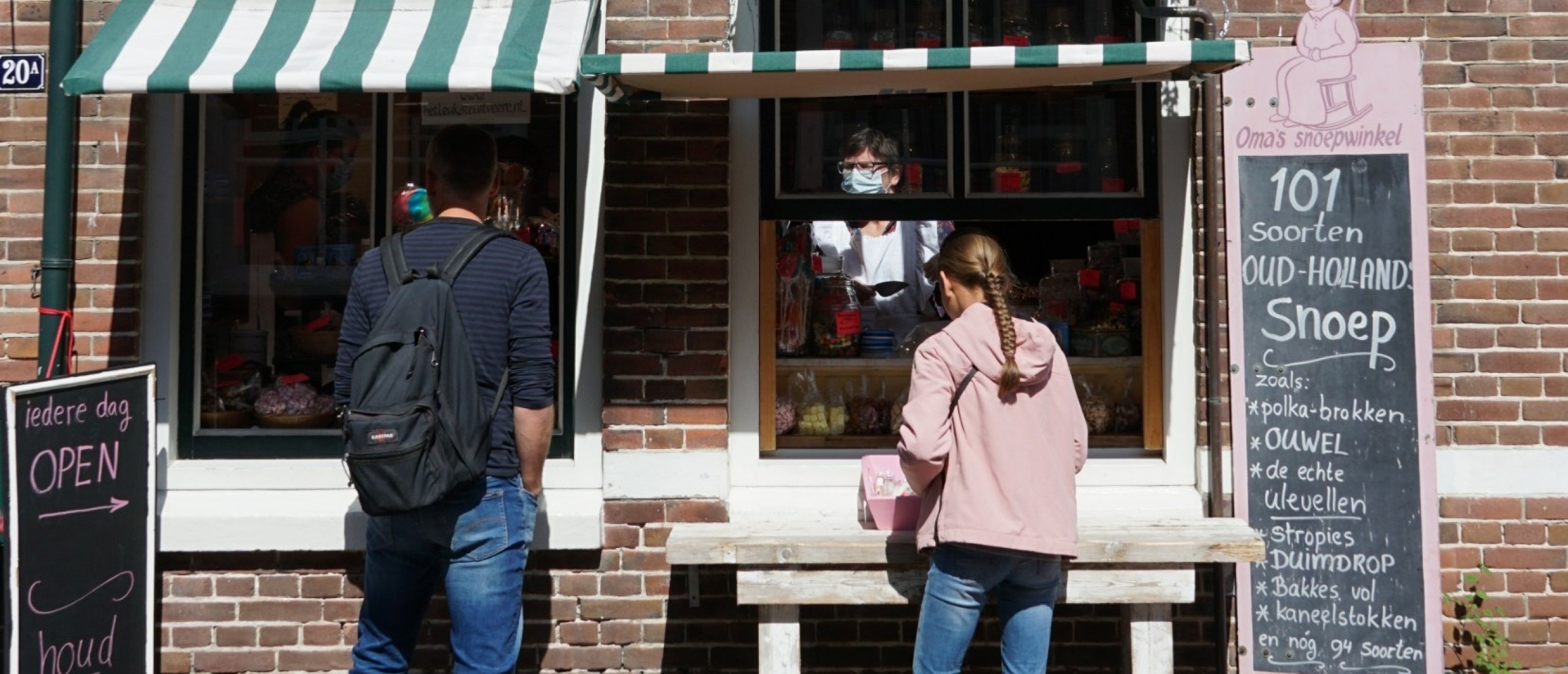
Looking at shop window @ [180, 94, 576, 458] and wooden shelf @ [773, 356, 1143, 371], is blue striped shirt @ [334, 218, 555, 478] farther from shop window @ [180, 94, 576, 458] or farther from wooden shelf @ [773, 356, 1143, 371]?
wooden shelf @ [773, 356, 1143, 371]

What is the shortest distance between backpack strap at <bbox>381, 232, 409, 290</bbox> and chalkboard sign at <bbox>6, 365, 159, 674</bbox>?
50.0 inches

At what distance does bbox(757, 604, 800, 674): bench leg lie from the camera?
4137 mm

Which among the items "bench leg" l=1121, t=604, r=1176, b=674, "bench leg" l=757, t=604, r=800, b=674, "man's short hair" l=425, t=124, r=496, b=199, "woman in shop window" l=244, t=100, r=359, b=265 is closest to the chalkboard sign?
"woman in shop window" l=244, t=100, r=359, b=265

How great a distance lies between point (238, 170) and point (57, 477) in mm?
1382

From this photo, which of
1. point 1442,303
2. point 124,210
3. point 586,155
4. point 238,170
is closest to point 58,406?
point 124,210

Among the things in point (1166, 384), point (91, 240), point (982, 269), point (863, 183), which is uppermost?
point (863, 183)

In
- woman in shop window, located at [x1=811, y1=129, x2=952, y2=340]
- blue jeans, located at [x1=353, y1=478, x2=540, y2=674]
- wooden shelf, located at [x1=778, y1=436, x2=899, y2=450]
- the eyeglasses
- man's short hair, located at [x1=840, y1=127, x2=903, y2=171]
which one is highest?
man's short hair, located at [x1=840, y1=127, x2=903, y2=171]

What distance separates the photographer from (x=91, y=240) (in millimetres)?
4594

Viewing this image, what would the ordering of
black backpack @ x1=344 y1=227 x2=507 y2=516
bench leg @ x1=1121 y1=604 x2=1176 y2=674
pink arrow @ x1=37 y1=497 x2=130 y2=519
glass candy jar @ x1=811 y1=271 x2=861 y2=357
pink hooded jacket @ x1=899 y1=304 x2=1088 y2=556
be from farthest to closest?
glass candy jar @ x1=811 y1=271 x2=861 y2=357 < bench leg @ x1=1121 y1=604 x2=1176 y2=674 < pink arrow @ x1=37 y1=497 x2=130 y2=519 < pink hooded jacket @ x1=899 y1=304 x2=1088 y2=556 < black backpack @ x1=344 y1=227 x2=507 y2=516

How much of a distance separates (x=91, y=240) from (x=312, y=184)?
769mm

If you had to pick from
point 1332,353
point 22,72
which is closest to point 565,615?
point 22,72

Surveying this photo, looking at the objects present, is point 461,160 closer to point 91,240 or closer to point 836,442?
point 91,240

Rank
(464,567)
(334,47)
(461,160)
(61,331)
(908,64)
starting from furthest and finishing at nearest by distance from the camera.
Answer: (61,331) → (334,47) → (908,64) → (461,160) → (464,567)

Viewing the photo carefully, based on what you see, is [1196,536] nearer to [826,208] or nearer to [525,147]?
[826,208]
